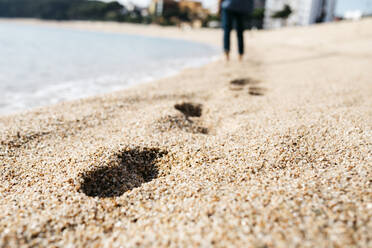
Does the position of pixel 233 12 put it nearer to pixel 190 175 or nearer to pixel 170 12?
pixel 190 175

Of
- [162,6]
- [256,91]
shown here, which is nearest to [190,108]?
[256,91]

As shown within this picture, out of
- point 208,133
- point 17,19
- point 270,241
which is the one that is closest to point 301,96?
point 208,133

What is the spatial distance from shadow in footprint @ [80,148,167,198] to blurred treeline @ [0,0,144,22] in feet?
218

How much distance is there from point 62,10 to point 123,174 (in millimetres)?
82498

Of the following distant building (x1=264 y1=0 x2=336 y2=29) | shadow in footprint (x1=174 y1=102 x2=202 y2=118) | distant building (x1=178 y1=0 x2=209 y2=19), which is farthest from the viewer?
distant building (x1=178 y1=0 x2=209 y2=19)

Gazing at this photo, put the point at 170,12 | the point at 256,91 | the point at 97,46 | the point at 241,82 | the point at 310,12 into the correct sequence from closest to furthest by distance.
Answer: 1. the point at 256,91
2. the point at 241,82
3. the point at 97,46
4. the point at 310,12
5. the point at 170,12

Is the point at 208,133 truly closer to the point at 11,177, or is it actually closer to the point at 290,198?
the point at 290,198

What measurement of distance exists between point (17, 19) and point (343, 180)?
292 feet

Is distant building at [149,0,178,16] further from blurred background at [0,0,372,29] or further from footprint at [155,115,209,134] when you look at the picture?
footprint at [155,115,209,134]

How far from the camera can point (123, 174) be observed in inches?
54.7

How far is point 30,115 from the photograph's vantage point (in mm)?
2293

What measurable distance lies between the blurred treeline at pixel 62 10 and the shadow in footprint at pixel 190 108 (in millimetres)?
65338

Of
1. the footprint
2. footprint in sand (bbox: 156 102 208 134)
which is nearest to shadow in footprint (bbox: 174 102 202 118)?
footprint in sand (bbox: 156 102 208 134)

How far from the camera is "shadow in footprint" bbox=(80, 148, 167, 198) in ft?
4.20
